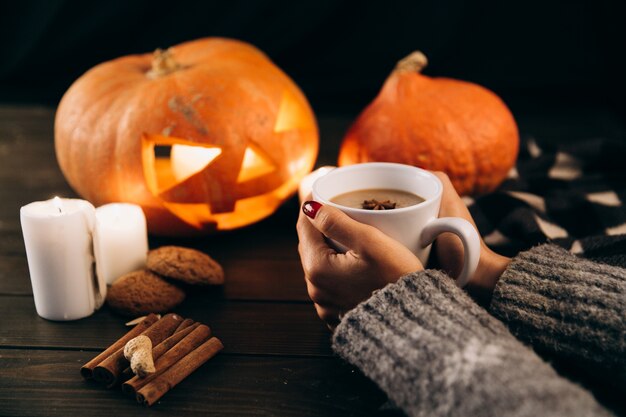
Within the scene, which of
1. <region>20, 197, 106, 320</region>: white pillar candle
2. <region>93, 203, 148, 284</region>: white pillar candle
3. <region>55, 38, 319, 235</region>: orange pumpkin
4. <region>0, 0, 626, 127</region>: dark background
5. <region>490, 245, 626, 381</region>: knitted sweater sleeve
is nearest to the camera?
<region>490, 245, 626, 381</region>: knitted sweater sleeve

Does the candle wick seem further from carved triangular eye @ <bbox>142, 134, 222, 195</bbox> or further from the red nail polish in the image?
the red nail polish

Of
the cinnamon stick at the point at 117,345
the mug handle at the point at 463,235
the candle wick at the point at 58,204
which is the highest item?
the mug handle at the point at 463,235

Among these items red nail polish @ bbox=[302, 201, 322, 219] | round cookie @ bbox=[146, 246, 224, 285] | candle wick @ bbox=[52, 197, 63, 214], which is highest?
red nail polish @ bbox=[302, 201, 322, 219]

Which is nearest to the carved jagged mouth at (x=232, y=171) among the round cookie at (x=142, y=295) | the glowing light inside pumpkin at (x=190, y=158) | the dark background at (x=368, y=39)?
the glowing light inside pumpkin at (x=190, y=158)

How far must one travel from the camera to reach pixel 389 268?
789 millimetres

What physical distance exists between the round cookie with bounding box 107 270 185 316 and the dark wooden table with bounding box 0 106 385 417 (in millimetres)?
20

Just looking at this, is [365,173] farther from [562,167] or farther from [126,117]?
[562,167]

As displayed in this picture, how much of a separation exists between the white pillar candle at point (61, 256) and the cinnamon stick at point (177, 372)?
0.69 ft

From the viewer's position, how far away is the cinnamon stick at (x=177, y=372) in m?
0.77

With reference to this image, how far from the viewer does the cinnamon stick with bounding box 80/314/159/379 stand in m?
0.81

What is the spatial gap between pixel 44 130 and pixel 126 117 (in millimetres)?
766

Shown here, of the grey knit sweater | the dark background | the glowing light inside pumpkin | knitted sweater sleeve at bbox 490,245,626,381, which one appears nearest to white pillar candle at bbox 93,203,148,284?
the glowing light inside pumpkin

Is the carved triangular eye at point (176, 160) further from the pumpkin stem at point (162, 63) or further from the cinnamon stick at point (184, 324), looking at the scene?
the cinnamon stick at point (184, 324)

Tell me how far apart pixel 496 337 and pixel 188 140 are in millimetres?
633
